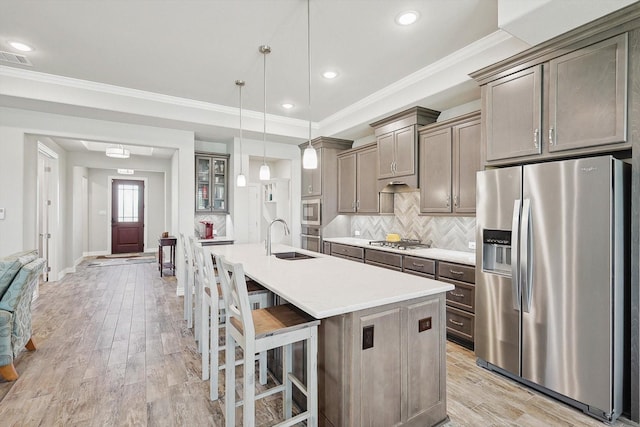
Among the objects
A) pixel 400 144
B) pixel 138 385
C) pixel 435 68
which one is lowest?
pixel 138 385

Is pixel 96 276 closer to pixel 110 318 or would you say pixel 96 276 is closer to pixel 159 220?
pixel 110 318

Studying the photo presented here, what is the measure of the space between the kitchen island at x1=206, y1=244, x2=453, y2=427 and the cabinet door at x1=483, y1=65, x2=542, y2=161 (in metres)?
1.36

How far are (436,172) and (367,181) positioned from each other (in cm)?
129

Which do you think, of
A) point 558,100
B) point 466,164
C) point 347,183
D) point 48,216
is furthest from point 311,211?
point 48,216

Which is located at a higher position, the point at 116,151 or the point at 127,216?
the point at 116,151

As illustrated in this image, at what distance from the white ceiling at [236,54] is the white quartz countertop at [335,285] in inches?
72.4

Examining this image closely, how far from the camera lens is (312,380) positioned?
1622mm

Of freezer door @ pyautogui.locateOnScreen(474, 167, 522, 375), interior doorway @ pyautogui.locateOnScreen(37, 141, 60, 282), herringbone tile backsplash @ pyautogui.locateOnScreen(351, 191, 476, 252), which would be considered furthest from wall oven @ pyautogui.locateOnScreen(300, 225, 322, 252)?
interior doorway @ pyautogui.locateOnScreen(37, 141, 60, 282)

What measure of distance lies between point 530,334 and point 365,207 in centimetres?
280

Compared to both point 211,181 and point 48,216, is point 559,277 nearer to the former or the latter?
point 211,181

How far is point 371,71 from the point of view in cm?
343

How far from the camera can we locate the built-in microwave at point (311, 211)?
536 cm

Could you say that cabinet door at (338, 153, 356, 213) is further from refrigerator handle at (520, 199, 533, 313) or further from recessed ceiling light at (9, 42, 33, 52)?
recessed ceiling light at (9, 42, 33, 52)

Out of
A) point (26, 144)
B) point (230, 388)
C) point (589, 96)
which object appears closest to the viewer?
point (230, 388)
